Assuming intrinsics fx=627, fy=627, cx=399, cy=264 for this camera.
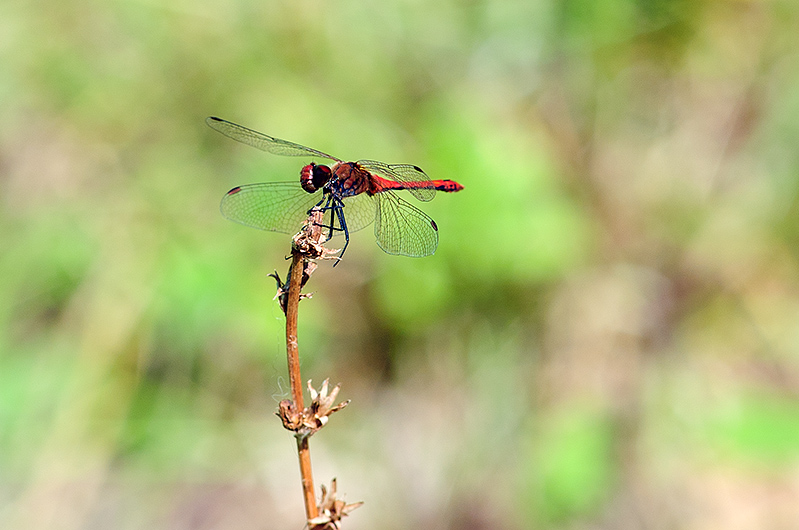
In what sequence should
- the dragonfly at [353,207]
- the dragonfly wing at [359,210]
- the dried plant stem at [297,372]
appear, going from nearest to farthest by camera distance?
the dried plant stem at [297,372] → the dragonfly at [353,207] → the dragonfly wing at [359,210]

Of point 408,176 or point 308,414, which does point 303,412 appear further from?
point 408,176

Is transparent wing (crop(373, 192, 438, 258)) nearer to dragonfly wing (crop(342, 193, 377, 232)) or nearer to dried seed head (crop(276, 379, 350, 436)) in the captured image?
dragonfly wing (crop(342, 193, 377, 232))

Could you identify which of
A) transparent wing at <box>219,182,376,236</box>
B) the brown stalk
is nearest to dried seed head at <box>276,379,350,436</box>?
the brown stalk

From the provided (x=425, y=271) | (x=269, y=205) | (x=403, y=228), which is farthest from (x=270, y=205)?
(x=425, y=271)

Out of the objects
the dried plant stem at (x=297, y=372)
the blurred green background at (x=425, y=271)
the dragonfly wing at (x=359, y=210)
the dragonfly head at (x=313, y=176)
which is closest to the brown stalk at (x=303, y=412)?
the dried plant stem at (x=297, y=372)

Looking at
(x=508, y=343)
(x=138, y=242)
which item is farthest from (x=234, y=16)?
(x=508, y=343)

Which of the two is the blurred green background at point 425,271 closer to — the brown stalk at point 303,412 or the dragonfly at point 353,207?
the dragonfly at point 353,207
